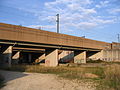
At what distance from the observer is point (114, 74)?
1370cm

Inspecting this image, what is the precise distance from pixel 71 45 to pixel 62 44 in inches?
169

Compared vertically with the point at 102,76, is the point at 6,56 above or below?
above

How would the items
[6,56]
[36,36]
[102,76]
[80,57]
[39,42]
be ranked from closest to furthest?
1. [102,76]
2. [6,56]
3. [36,36]
4. [39,42]
5. [80,57]

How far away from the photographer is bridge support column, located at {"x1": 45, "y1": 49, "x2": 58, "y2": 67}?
138ft

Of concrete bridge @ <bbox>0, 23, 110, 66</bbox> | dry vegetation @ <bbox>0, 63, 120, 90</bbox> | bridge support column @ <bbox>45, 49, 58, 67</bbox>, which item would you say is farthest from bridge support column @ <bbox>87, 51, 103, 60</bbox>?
dry vegetation @ <bbox>0, 63, 120, 90</bbox>

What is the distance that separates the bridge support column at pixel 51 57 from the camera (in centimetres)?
4194

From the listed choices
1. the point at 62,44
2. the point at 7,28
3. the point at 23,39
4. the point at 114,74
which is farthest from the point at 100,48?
the point at 114,74

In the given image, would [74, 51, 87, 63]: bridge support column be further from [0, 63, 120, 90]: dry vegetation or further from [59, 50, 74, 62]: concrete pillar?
[0, 63, 120, 90]: dry vegetation

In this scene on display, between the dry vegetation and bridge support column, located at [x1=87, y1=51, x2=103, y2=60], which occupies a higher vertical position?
bridge support column, located at [x1=87, y1=51, x2=103, y2=60]

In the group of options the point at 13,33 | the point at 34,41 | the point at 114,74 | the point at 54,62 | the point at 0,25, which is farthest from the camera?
the point at 54,62

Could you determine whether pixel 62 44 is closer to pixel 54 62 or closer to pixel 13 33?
pixel 54 62

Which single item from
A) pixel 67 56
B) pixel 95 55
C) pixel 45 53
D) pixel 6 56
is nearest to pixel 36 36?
pixel 6 56

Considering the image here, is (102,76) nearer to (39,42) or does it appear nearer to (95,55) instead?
(39,42)

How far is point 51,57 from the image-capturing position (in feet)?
141
